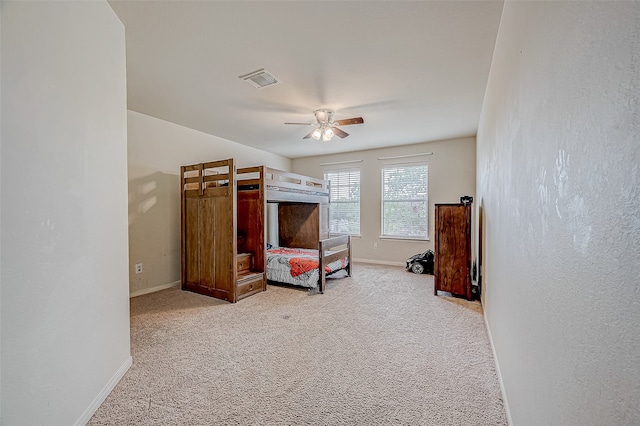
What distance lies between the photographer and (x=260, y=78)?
108 inches

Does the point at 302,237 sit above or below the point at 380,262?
above

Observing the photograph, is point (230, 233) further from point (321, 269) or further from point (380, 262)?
Result: point (380, 262)

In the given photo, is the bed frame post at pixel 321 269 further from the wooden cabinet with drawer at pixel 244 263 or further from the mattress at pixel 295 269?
the wooden cabinet with drawer at pixel 244 263

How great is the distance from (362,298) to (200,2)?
10.8 feet

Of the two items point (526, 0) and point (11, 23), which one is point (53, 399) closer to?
point (11, 23)

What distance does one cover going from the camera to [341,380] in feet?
6.22

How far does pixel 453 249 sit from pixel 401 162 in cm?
253

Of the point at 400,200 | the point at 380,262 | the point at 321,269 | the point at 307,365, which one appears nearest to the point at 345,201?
the point at 400,200

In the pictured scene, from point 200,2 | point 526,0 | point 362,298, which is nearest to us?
point 526,0

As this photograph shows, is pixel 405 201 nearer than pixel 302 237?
No

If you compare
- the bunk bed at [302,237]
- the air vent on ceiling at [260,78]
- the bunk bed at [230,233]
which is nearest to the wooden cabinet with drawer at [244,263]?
the bunk bed at [230,233]

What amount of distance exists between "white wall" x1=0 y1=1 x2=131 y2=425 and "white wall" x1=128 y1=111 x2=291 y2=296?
6.79 ft

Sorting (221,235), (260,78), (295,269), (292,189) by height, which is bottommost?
(295,269)

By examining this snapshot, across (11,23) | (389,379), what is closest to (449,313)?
(389,379)
